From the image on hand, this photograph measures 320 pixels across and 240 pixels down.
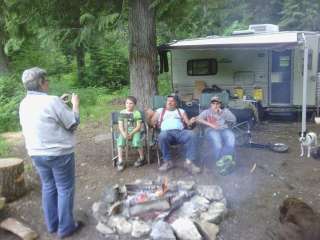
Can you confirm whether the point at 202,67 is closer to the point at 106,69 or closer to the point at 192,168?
the point at 192,168

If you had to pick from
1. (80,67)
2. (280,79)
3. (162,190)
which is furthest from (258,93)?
(80,67)

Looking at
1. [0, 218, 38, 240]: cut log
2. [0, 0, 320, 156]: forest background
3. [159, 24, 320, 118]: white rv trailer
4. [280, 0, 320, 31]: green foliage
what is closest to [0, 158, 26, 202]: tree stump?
[0, 218, 38, 240]: cut log

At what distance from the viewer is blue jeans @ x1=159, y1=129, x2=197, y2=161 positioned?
5188 mm

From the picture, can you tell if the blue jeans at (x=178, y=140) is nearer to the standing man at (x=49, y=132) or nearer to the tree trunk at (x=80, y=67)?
the standing man at (x=49, y=132)

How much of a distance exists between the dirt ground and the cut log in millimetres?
81

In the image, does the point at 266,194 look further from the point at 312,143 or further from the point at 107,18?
the point at 107,18

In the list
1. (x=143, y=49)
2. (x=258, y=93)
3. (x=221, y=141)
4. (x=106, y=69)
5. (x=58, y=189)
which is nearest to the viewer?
(x=58, y=189)

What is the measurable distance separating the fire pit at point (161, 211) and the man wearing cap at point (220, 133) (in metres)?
0.91

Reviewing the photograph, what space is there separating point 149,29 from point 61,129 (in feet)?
11.7

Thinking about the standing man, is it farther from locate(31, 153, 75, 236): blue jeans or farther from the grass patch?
the grass patch

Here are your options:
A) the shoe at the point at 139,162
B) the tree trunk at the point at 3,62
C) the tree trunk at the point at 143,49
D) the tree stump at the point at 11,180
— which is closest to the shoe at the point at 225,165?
the shoe at the point at 139,162

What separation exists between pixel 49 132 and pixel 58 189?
0.52 m

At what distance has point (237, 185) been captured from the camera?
188 inches

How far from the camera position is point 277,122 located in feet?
28.7
